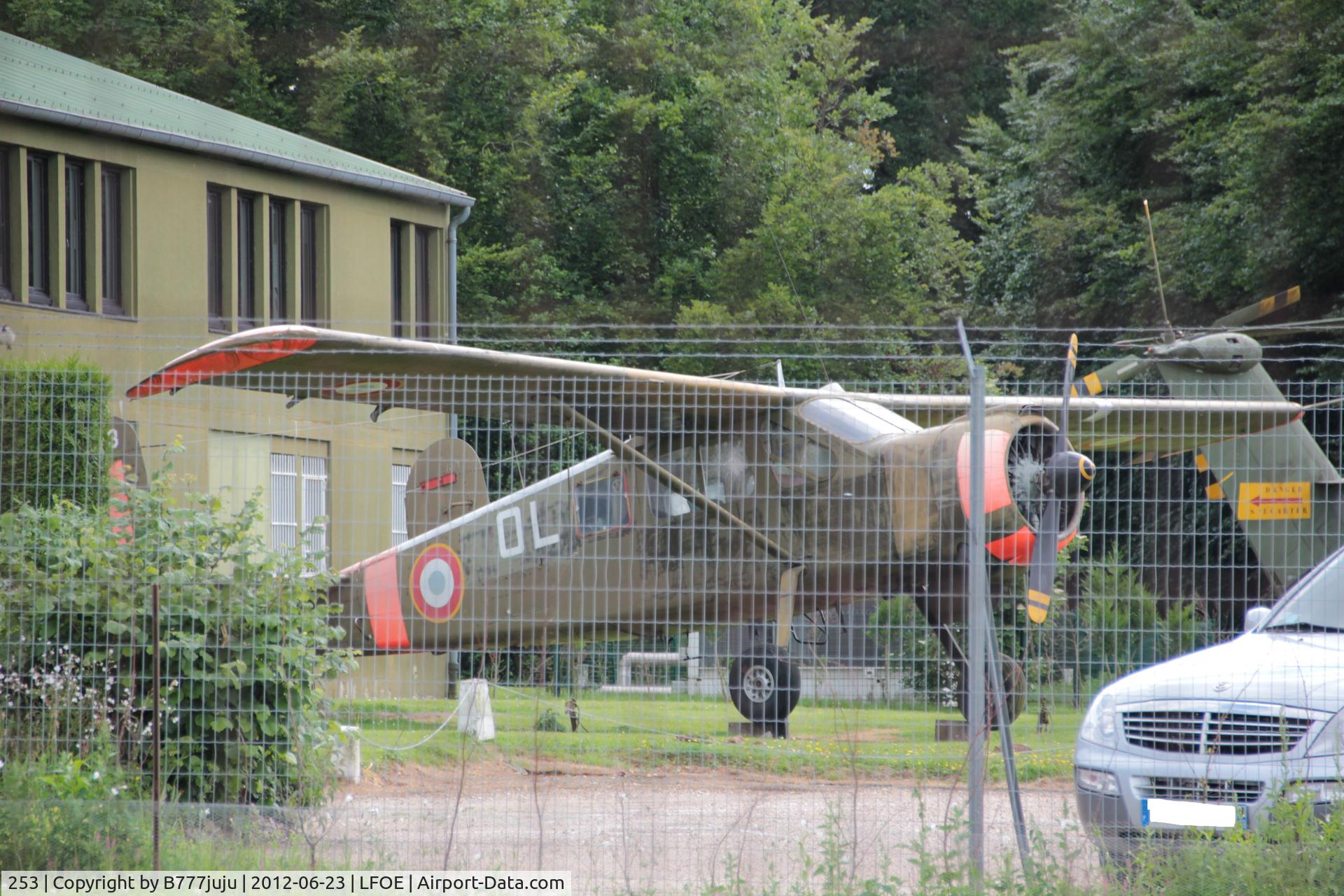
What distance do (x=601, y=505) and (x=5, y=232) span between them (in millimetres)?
8749

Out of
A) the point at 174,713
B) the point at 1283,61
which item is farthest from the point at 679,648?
the point at 1283,61

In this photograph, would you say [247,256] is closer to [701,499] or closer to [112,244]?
[112,244]

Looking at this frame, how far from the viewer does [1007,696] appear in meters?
5.57

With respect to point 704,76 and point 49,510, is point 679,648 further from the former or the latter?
point 704,76

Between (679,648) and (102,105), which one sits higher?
(102,105)

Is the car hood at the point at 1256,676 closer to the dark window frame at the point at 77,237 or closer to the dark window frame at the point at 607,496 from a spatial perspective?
the dark window frame at the point at 607,496

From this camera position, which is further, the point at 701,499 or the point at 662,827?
the point at 701,499

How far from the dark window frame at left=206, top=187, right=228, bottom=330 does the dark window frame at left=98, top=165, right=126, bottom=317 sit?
1.14m

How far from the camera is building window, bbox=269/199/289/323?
59.9ft

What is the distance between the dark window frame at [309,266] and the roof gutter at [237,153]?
0.58 m

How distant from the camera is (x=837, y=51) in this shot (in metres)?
35.0

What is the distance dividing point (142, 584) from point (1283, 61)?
65.0ft

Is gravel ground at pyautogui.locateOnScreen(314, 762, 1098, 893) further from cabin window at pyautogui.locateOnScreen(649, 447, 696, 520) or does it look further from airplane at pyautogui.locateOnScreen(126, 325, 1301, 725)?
cabin window at pyautogui.locateOnScreen(649, 447, 696, 520)

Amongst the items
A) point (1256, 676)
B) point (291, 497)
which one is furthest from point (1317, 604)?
point (291, 497)
